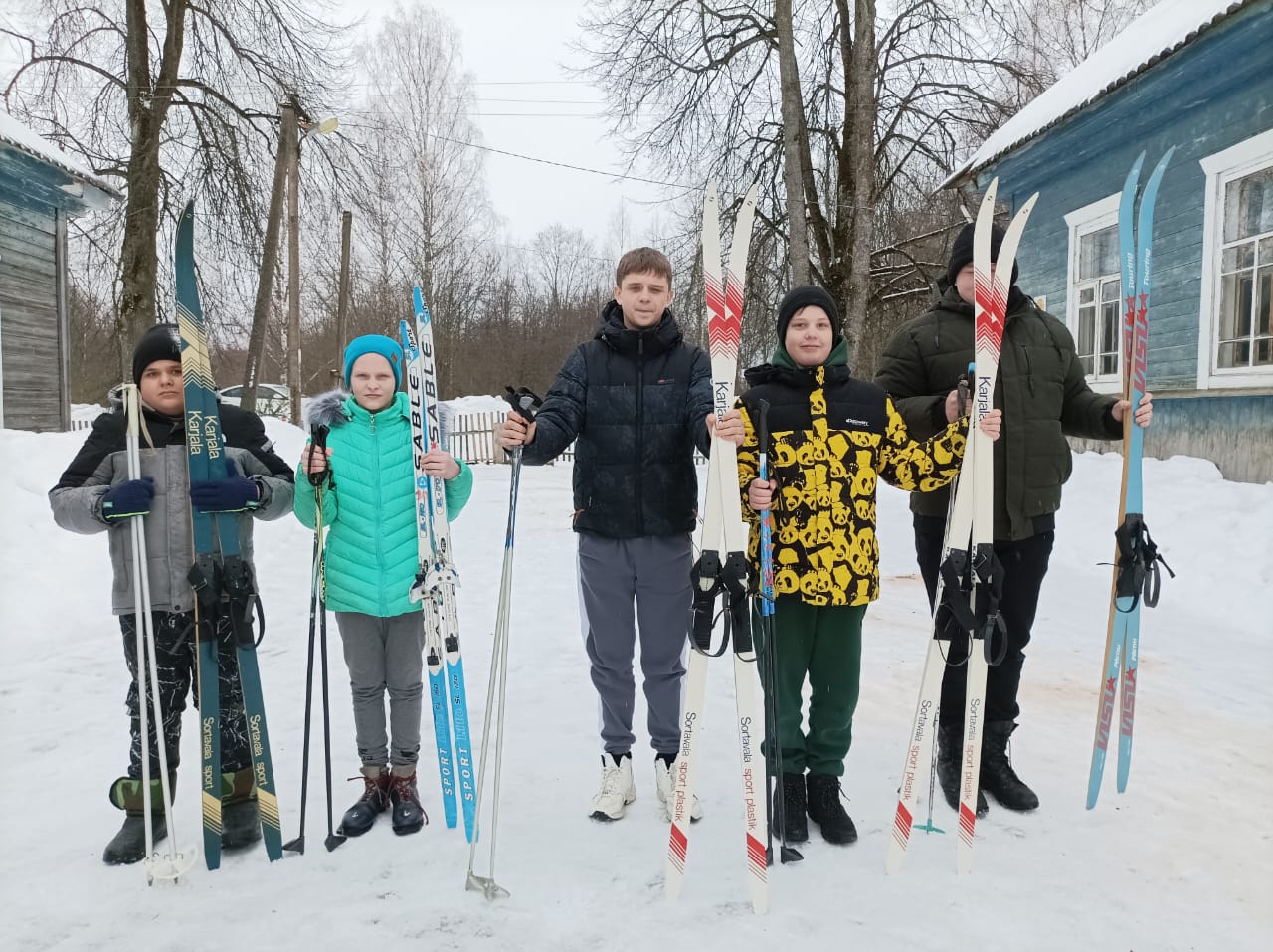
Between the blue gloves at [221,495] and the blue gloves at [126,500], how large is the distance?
122 mm

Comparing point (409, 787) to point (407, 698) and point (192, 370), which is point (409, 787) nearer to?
point (407, 698)

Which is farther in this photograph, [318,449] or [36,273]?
[36,273]

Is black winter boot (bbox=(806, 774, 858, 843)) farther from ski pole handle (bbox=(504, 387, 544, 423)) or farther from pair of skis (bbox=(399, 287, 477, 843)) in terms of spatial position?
ski pole handle (bbox=(504, 387, 544, 423))

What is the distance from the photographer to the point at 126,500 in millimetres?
2264

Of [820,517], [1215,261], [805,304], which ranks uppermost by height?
[1215,261]

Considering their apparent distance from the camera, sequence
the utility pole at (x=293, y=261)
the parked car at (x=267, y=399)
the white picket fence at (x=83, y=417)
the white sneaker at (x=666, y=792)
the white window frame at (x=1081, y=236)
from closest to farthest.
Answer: the white sneaker at (x=666, y=792), the white window frame at (x=1081, y=236), the utility pole at (x=293, y=261), the white picket fence at (x=83, y=417), the parked car at (x=267, y=399)

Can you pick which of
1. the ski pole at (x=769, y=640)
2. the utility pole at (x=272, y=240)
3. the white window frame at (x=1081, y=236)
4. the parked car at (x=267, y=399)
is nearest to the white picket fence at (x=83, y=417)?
the parked car at (x=267, y=399)

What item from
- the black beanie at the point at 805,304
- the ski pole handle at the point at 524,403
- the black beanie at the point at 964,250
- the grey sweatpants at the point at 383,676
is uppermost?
the black beanie at the point at 964,250

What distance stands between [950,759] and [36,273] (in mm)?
12818

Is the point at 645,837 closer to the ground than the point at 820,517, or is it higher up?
closer to the ground

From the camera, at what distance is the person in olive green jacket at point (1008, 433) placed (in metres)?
2.65

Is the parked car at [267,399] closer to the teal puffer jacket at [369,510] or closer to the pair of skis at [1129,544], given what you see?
the teal puffer jacket at [369,510]

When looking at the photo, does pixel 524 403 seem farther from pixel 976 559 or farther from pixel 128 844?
pixel 128 844

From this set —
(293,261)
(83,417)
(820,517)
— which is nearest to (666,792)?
(820,517)
